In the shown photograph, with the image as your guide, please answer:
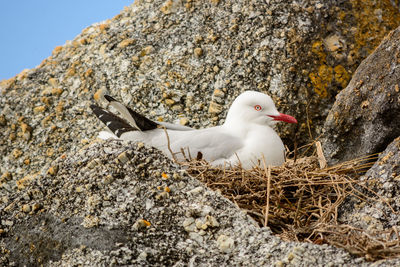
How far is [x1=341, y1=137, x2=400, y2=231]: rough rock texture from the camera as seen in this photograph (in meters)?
3.28

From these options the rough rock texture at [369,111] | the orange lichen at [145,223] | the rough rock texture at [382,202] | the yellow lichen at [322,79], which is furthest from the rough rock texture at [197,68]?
the orange lichen at [145,223]

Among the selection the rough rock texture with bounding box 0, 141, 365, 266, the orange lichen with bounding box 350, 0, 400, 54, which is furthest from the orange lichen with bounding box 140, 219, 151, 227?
the orange lichen with bounding box 350, 0, 400, 54

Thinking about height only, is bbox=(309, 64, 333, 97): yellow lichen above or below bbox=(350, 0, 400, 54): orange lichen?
below

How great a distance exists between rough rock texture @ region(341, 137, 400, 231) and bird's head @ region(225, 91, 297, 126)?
5.00ft

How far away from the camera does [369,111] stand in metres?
4.10

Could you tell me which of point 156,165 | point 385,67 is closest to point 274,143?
point 385,67

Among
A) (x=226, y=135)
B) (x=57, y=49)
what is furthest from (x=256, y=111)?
(x=57, y=49)

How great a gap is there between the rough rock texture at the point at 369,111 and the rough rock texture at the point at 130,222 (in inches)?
57.2

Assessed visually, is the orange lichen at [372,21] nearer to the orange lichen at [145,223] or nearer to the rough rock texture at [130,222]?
the rough rock texture at [130,222]

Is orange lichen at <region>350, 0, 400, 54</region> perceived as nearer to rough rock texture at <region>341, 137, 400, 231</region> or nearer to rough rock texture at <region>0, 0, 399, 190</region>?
rough rock texture at <region>0, 0, 399, 190</region>

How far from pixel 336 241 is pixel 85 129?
12.0 feet

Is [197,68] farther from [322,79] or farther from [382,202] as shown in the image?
[382,202]

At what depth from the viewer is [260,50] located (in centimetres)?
574

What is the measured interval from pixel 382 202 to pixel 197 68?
288cm
